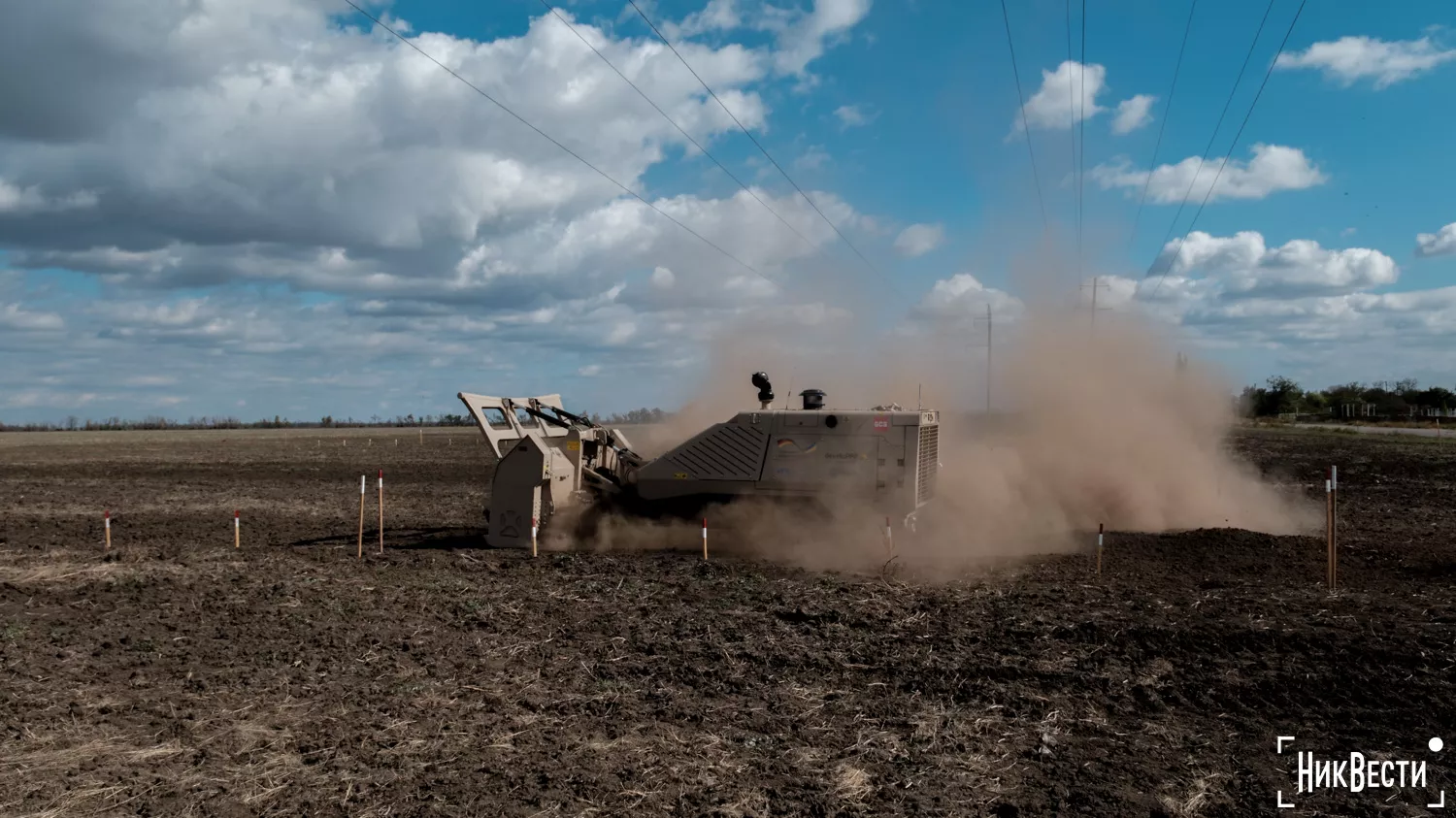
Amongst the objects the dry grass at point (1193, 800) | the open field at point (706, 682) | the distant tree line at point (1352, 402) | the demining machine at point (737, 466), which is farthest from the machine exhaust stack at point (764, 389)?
the distant tree line at point (1352, 402)

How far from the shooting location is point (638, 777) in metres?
6.52

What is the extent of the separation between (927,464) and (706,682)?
348 inches

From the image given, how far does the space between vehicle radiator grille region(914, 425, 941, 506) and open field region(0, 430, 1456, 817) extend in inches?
86.1

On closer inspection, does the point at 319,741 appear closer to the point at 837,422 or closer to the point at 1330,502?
the point at 837,422

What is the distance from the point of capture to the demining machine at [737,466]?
15.6 metres

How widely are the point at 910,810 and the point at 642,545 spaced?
11563 millimetres

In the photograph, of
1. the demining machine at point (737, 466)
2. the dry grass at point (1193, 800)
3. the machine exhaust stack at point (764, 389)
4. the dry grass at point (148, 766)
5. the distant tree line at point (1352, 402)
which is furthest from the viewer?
the distant tree line at point (1352, 402)

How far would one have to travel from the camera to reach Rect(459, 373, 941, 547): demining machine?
51.3ft

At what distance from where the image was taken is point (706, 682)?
880 centimetres

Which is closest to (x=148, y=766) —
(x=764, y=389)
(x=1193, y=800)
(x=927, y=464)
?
(x=1193, y=800)

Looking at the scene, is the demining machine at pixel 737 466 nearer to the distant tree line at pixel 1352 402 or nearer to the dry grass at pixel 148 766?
the dry grass at pixel 148 766

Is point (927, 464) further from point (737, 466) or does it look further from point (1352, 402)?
point (1352, 402)

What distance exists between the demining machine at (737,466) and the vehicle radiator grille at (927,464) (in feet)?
0.06

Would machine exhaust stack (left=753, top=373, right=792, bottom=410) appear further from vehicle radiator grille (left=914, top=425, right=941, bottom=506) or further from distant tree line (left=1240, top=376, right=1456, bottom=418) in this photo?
distant tree line (left=1240, top=376, right=1456, bottom=418)
